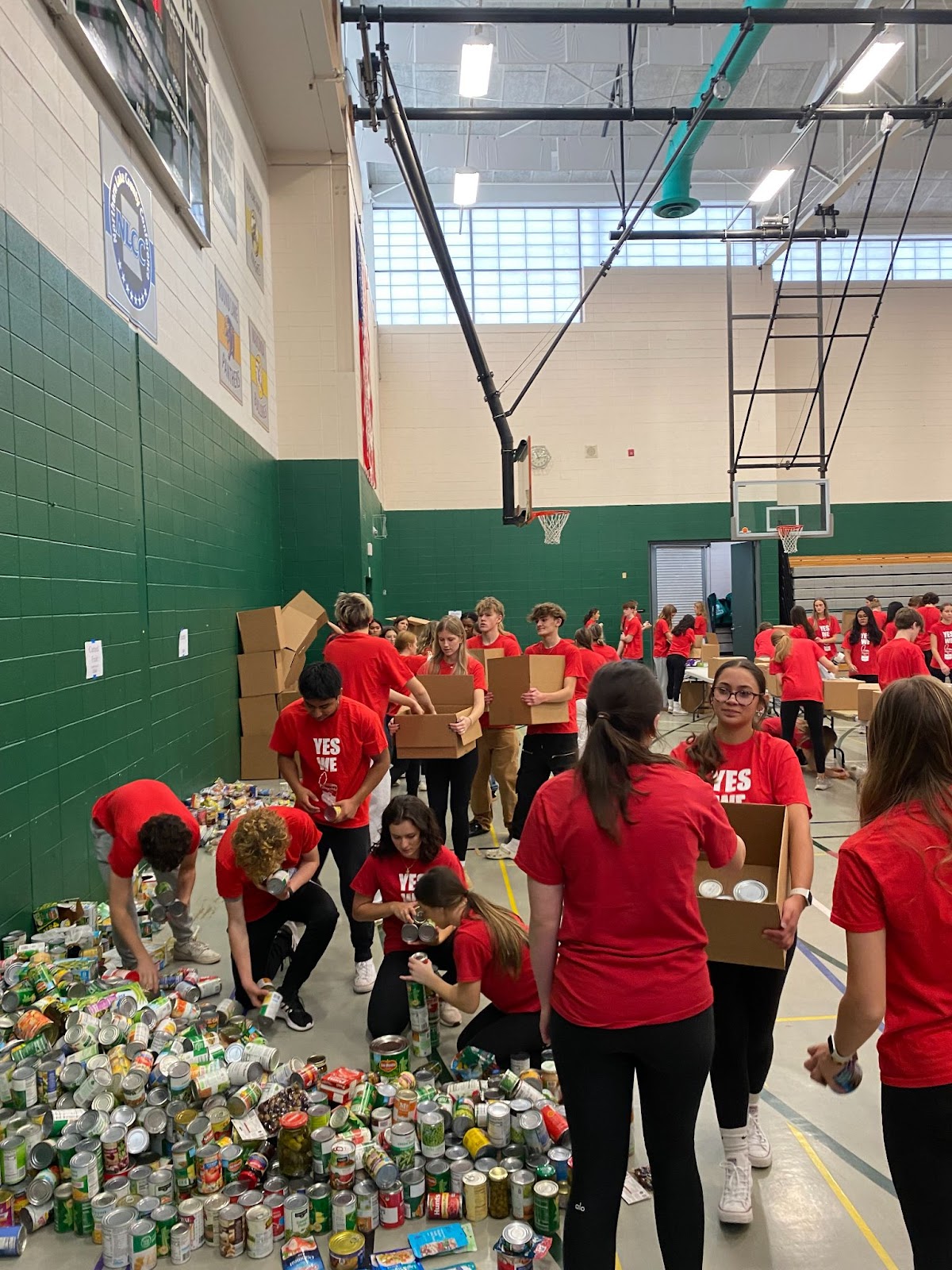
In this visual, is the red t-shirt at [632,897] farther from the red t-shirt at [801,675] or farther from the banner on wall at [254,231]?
the banner on wall at [254,231]

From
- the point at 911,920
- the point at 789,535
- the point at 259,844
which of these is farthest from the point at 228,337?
the point at 789,535

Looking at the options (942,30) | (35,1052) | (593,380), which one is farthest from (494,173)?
(35,1052)

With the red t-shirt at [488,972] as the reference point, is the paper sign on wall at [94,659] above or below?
above

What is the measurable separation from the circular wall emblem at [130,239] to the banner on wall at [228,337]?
1824mm

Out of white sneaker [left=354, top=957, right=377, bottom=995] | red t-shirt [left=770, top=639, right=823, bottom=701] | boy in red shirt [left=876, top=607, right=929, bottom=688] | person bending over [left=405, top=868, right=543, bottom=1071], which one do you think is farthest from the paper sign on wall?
boy in red shirt [left=876, top=607, right=929, bottom=688]

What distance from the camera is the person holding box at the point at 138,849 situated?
10.7ft

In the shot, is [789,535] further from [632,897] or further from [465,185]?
[632,897]

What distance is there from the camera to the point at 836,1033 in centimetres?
169

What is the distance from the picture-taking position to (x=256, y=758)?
26.2ft

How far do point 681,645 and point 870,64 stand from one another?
7.03 metres

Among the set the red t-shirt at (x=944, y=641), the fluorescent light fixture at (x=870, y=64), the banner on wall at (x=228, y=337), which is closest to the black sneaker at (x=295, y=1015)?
the banner on wall at (x=228, y=337)

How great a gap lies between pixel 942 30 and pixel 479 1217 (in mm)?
14323

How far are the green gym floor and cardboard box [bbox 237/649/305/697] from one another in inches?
160

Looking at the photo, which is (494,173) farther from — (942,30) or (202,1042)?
(202,1042)
